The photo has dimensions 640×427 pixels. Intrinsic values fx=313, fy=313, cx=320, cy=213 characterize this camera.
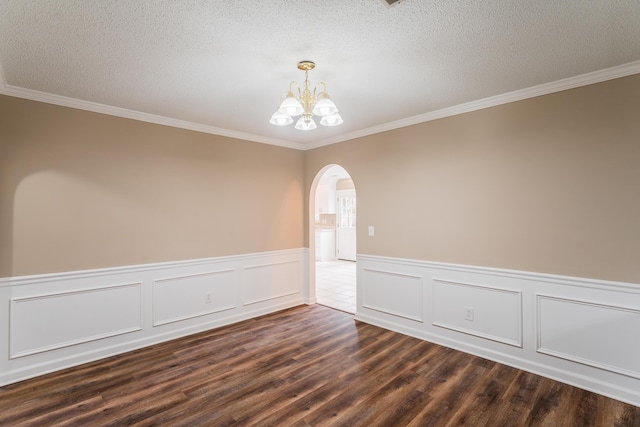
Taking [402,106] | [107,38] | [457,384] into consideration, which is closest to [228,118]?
[107,38]

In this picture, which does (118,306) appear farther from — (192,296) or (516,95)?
(516,95)

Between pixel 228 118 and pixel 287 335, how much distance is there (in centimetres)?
260

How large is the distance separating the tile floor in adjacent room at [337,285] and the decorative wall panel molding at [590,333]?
93.6 inches

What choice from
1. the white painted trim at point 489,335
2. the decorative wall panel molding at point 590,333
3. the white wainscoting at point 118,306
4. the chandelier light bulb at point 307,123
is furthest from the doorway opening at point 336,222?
the chandelier light bulb at point 307,123

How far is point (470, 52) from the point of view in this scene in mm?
2158

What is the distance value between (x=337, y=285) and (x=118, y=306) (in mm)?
3839

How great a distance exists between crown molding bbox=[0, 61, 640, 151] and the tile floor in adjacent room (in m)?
2.50

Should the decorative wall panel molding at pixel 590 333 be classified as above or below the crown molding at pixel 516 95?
below

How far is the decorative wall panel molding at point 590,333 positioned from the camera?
7.77 ft

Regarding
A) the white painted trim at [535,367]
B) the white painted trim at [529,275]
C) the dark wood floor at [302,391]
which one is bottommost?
the dark wood floor at [302,391]

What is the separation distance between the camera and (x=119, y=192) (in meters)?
3.24

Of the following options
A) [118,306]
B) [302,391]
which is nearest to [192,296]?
[118,306]

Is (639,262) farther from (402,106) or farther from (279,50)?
(279,50)

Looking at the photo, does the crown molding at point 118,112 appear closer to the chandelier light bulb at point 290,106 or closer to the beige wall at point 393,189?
the beige wall at point 393,189
